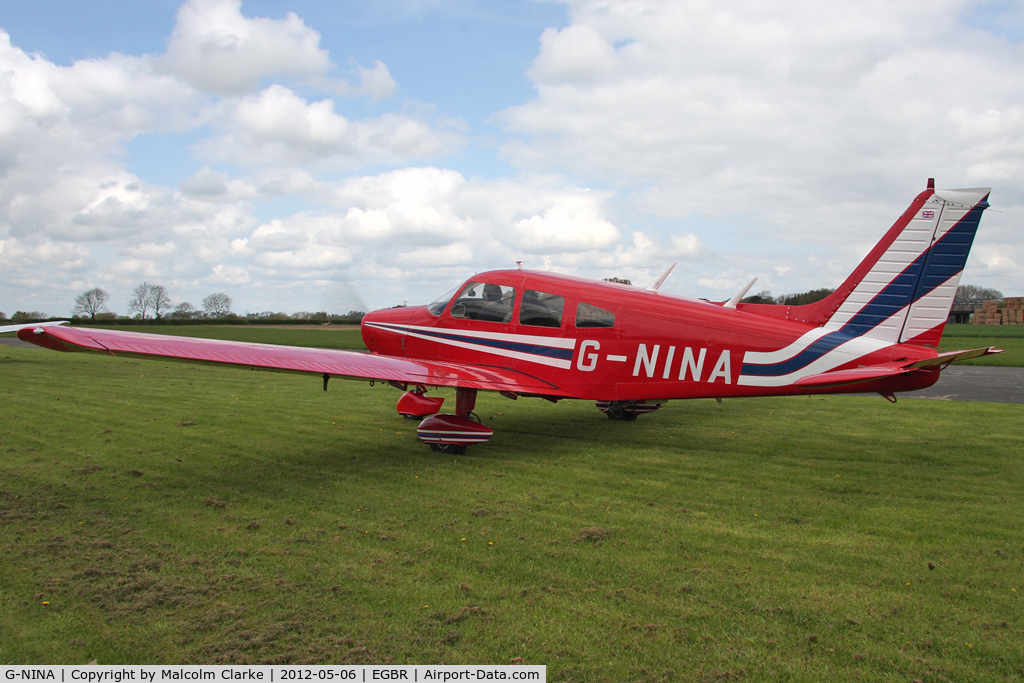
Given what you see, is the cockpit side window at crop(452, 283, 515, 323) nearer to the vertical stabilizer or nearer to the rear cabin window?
the rear cabin window

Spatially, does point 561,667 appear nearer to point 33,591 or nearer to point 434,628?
point 434,628

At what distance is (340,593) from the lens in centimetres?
387

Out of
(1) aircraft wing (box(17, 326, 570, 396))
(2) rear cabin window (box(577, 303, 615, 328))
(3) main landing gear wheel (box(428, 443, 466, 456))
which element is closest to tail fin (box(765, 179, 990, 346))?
(2) rear cabin window (box(577, 303, 615, 328))

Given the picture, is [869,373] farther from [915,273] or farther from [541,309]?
[541,309]

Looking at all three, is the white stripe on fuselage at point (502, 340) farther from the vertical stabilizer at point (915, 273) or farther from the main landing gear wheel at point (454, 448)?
the vertical stabilizer at point (915, 273)

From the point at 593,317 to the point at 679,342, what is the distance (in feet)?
3.94

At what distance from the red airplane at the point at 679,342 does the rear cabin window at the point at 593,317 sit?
0.01 metres

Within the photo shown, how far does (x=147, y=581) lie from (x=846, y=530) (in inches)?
205

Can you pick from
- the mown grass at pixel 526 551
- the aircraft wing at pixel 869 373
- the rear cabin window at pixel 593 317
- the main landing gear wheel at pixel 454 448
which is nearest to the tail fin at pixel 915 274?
the aircraft wing at pixel 869 373

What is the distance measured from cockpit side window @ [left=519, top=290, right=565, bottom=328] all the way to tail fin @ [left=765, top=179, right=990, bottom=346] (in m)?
3.48

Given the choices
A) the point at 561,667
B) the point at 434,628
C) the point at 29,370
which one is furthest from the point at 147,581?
the point at 29,370

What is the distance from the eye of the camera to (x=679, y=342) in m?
7.92

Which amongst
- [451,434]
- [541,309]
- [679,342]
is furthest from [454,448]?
[679,342]

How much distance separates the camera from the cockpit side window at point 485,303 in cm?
902
